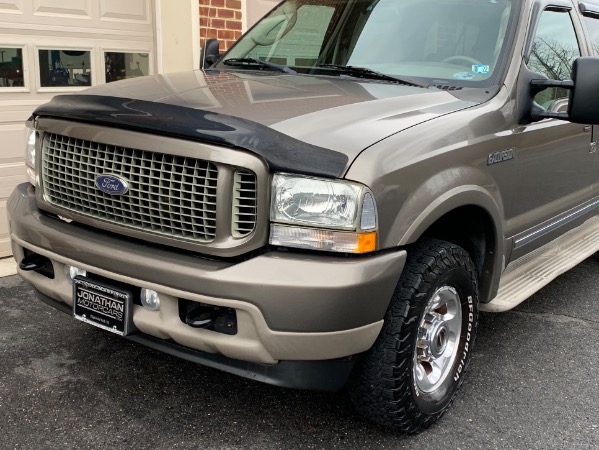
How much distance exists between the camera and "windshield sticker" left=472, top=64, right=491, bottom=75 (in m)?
3.29

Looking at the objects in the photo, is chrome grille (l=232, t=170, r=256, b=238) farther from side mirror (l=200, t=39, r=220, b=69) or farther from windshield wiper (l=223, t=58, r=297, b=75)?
side mirror (l=200, t=39, r=220, b=69)

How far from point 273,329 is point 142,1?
14.3 ft

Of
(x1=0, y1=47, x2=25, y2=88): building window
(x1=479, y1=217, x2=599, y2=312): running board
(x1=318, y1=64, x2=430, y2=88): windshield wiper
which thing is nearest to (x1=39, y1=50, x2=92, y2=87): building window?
(x1=0, y1=47, x2=25, y2=88): building window

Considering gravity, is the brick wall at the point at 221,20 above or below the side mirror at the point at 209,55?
above

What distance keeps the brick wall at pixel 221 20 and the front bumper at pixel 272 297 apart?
4051 millimetres

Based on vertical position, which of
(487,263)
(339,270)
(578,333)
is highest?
(339,270)

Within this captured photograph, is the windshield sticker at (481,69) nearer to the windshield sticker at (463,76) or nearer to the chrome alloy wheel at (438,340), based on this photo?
the windshield sticker at (463,76)

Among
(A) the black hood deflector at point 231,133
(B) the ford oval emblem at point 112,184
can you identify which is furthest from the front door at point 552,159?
(B) the ford oval emblem at point 112,184

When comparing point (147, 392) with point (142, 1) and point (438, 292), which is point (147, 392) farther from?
point (142, 1)

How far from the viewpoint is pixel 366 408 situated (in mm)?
2688

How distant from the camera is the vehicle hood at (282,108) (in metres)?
2.35

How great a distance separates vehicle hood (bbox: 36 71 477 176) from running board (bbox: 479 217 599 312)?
102 centimetres

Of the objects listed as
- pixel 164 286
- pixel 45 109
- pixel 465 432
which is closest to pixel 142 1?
pixel 45 109

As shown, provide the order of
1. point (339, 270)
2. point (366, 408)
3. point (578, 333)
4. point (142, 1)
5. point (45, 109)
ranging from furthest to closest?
point (142, 1), point (578, 333), point (45, 109), point (366, 408), point (339, 270)
